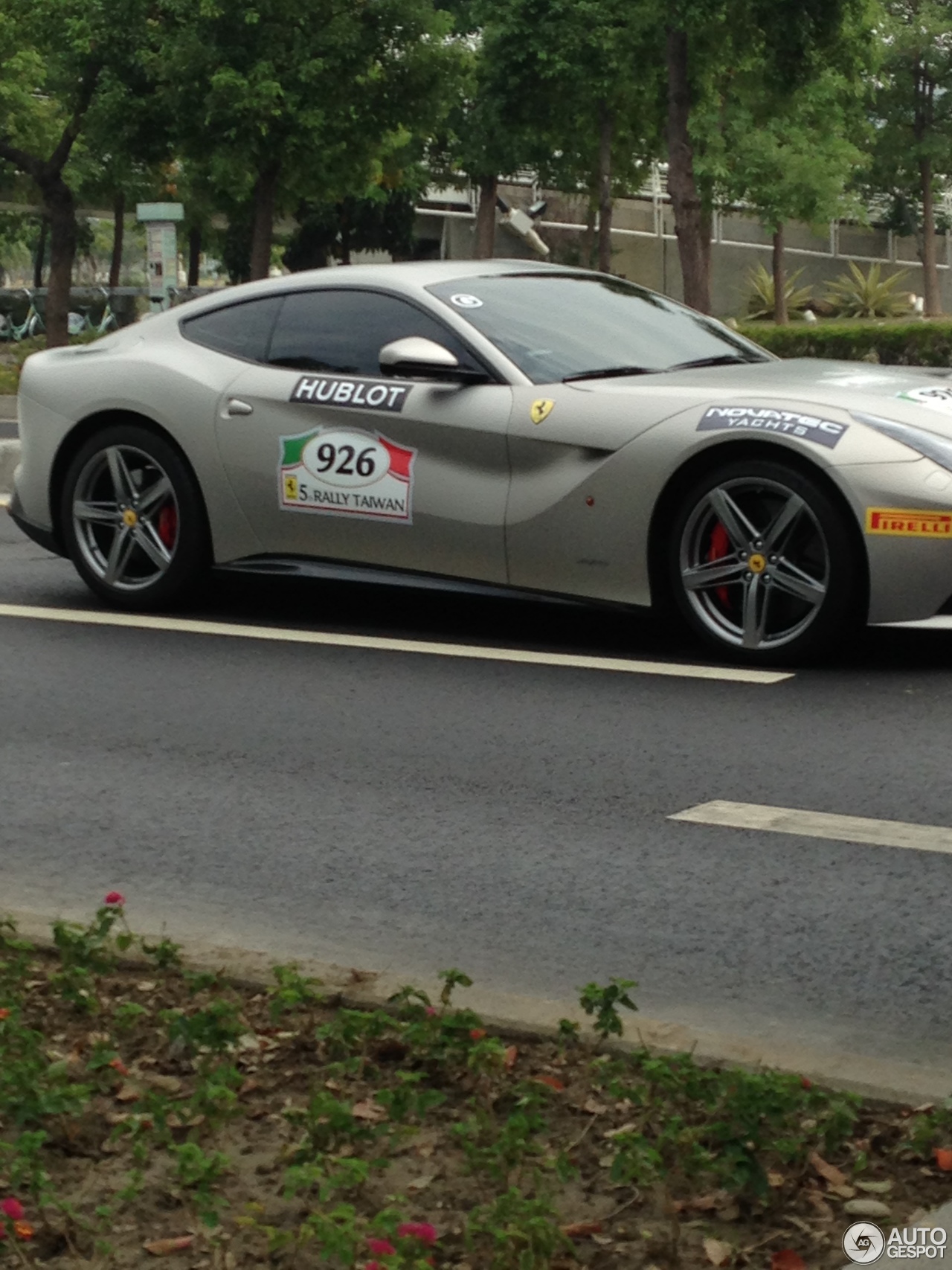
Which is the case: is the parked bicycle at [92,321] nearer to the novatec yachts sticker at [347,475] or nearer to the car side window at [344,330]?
the car side window at [344,330]

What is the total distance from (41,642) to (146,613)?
2.06ft

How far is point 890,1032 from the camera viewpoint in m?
3.76

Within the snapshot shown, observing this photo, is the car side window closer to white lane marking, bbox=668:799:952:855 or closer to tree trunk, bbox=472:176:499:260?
white lane marking, bbox=668:799:952:855

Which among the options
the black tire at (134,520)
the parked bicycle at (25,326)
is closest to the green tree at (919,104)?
the parked bicycle at (25,326)

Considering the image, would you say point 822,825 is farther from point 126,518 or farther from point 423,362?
point 126,518

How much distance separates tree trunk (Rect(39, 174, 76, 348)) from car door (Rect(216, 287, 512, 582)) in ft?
86.8

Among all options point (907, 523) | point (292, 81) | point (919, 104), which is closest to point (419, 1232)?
point (907, 523)

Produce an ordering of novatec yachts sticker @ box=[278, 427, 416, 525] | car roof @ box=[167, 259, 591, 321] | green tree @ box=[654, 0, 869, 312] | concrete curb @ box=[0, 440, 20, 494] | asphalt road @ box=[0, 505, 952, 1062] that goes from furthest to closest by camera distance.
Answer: green tree @ box=[654, 0, 869, 312] → concrete curb @ box=[0, 440, 20, 494] → car roof @ box=[167, 259, 591, 321] → novatec yachts sticker @ box=[278, 427, 416, 525] → asphalt road @ box=[0, 505, 952, 1062]

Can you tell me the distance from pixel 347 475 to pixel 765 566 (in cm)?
162

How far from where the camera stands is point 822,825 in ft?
17.1

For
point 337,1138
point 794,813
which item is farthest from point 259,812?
point 337,1138

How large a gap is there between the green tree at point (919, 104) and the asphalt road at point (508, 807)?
156 ft

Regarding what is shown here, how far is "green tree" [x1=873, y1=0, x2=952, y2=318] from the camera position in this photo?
53.2 m

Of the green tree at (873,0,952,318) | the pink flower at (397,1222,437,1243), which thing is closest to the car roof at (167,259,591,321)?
the pink flower at (397,1222,437,1243)
